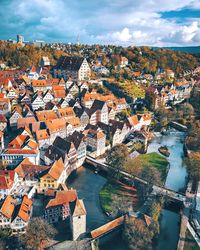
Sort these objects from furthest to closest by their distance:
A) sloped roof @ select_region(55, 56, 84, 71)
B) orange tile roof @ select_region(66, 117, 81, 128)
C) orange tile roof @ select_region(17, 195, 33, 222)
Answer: sloped roof @ select_region(55, 56, 84, 71), orange tile roof @ select_region(66, 117, 81, 128), orange tile roof @ select_region(17, 195, 33, 222)

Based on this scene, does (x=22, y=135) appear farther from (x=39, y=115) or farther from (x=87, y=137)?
(x=87, y=137)

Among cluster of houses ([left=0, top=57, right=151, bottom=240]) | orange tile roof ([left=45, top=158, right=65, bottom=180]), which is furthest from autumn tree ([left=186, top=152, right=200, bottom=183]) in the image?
orange tile roof ([left=45, top=158, right=65, bottom=180])

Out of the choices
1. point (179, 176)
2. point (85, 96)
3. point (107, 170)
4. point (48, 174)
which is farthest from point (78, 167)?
point (85, 96)

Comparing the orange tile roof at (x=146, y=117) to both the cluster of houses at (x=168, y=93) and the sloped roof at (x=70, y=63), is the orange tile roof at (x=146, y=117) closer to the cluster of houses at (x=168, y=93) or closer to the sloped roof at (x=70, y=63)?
the cluster of houses at (x=168, y=93)

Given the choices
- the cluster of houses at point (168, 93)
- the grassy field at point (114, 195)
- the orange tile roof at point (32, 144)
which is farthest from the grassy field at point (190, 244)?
the cluster of houses at point (168, 93)

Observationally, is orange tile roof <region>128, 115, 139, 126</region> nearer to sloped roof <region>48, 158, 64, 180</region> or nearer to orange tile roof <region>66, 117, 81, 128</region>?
orange tile roof <region>66, 117, 81, 128</region>

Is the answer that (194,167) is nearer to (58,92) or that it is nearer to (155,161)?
(155,161)
